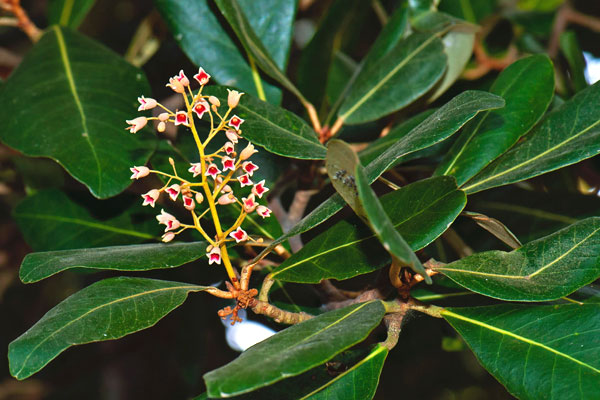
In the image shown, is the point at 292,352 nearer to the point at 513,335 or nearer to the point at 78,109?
the point at 513,335

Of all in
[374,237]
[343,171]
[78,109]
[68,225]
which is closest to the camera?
[343,171]

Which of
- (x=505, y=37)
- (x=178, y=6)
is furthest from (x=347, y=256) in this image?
(x=505, y=37)

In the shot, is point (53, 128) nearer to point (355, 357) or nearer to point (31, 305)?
point (355, 357)

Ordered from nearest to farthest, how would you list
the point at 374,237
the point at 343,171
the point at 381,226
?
the point at 381,226
the point at 343,171
the point at 374,237

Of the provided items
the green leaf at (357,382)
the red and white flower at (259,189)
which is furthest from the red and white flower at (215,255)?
the green leaf at (357,382)

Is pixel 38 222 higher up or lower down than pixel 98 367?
higher up

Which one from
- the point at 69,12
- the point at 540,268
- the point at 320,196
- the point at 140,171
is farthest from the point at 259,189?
the point at 69,12
